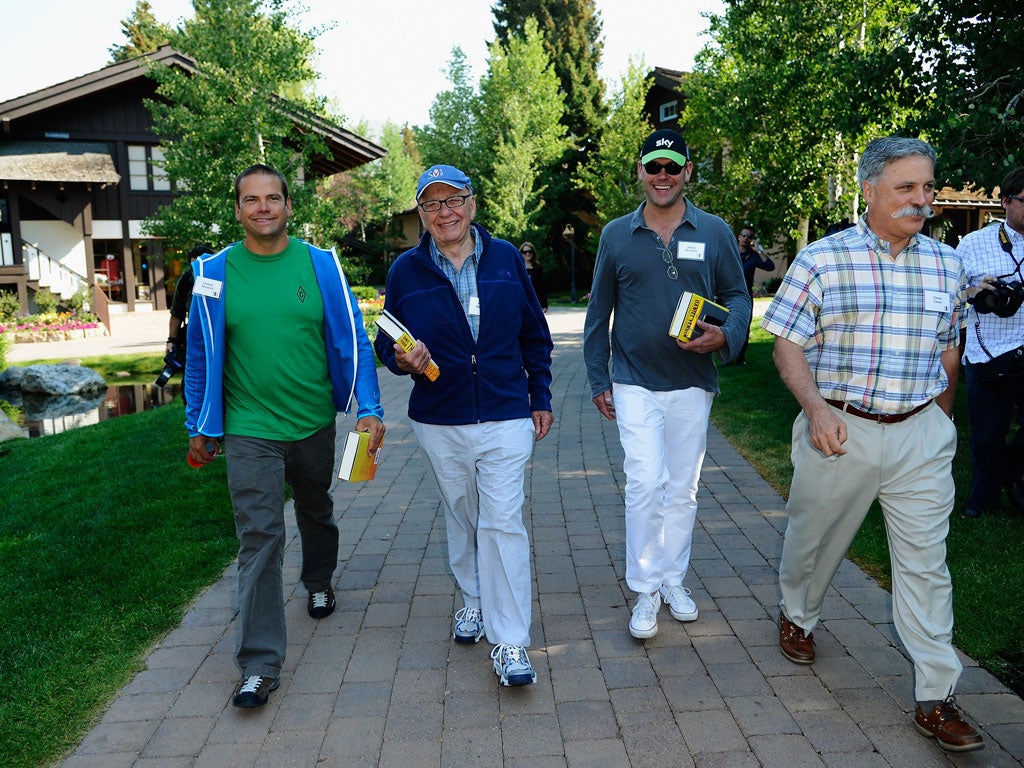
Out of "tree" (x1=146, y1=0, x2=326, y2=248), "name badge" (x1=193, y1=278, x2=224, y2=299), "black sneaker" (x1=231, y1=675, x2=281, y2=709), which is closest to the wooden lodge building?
"tree" (x1=146, y1=0, x2=326, y2=248)

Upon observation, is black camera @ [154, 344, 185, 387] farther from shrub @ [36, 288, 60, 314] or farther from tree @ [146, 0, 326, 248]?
shrub @ [36, 288, 60, 314]

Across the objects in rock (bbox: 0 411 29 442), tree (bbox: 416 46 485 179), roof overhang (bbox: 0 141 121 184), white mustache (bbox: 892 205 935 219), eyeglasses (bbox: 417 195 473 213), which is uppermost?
tree (bbox: 416 46 485 179)

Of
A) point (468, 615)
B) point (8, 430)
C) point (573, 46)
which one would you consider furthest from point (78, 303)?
point (573, 46)

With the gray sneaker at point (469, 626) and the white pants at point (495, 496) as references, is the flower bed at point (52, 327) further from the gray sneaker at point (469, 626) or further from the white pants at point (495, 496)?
the white pants at point (495, 496)

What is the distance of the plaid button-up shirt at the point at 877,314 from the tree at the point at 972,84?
505cm

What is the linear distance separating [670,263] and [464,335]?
1070mm

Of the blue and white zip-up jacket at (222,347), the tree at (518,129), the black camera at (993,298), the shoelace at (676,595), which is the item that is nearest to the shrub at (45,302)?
the tree at (518,129)

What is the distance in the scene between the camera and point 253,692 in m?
3.53

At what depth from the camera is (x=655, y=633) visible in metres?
4.13

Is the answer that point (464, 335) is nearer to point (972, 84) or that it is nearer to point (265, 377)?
point (265, 377)

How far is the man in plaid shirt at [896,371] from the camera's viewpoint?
3.21 metres

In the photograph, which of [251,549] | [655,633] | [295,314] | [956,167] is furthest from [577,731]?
[956,167]

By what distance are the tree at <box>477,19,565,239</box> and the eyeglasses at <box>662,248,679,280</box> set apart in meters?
35.4

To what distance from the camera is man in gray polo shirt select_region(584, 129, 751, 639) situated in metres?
4.10
